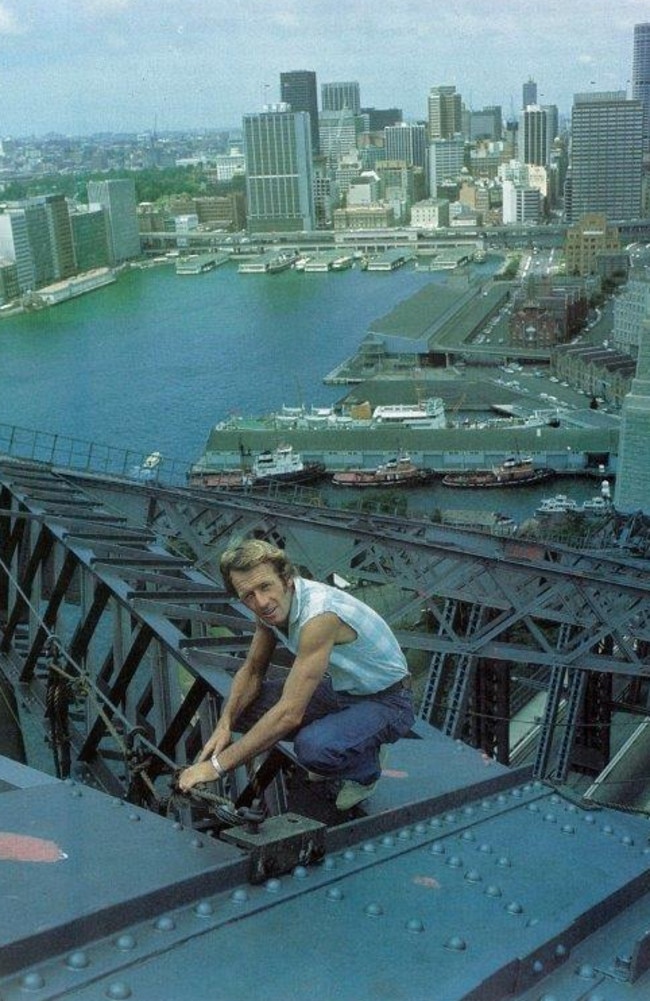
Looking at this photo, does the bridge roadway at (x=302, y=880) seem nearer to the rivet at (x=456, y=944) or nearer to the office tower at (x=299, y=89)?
the rivet at (x=456, y=944)

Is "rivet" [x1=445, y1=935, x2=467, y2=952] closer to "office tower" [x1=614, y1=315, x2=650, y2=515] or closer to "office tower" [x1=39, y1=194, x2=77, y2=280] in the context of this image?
"office tower" [x1=614, y1=315, x2=650, y2=515]

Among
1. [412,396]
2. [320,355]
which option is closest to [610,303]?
[320,355]

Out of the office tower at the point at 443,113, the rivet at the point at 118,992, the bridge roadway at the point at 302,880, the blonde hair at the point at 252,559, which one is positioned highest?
the office tower at the point at 443,113

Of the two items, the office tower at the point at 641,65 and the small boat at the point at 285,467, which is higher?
the office tower at the point at 641,65

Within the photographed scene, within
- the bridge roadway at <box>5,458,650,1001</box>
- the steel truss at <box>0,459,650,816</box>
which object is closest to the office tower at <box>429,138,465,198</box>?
the steel truss at <box>0,459,650,816</box>

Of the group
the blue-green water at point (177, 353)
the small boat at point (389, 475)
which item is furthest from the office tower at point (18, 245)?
the small boat at point (389, 475)

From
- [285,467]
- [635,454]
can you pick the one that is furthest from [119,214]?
[635,454]

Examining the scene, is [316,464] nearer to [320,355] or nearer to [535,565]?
[320,355]
